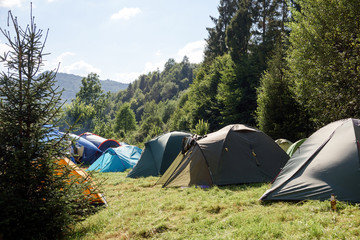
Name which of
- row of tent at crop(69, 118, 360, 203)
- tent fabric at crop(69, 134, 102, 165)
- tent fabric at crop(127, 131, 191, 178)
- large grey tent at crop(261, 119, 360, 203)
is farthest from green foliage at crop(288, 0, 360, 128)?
tent fabric at crop(69, 134, 102, 165)

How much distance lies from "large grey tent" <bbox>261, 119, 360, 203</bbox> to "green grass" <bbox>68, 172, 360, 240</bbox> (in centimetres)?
25

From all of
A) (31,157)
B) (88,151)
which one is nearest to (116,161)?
(88,151)

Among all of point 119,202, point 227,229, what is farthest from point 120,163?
point 227,229

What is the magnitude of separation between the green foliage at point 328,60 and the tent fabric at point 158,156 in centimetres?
708

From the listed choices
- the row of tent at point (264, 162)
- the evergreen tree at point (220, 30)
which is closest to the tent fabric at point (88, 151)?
the row of tent at point (264, 162)

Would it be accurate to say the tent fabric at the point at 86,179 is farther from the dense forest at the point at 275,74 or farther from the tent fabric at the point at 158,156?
the tent fabric at the point at 158,156

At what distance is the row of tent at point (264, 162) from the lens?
16.1ft

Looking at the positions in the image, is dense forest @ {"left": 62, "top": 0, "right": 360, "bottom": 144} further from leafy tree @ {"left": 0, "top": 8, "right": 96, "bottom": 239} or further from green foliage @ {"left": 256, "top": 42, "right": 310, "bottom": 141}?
→ leafy tree @ {"left": 0, "top": 8, "right": 96, "bottom": 239}

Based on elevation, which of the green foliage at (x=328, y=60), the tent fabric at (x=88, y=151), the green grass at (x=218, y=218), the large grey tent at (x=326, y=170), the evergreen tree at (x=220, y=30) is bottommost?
the tent fabric at (x=88, y=151)

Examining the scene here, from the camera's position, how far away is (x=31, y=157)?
4.61 m

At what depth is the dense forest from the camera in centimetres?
1168

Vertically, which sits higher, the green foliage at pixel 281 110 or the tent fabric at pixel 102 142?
the green foliage at pixel 281 110

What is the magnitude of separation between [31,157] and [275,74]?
50.1 feet

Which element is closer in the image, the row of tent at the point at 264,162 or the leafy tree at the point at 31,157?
the leafy tree at the point at 31,157
